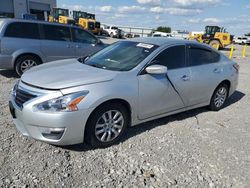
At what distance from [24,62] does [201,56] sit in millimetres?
5020

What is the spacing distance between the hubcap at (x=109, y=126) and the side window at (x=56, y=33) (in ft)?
16.3

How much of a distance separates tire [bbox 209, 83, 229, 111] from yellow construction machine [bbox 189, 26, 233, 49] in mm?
19900

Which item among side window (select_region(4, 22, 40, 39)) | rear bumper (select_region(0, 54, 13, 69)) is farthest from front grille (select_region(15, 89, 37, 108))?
side window (select_region(4, 22, 40, 39))

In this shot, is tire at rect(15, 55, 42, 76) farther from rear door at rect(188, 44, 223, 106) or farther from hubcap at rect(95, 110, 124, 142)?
rear door at rect(188, 44, 223, 106)

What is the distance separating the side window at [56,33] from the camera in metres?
7.43

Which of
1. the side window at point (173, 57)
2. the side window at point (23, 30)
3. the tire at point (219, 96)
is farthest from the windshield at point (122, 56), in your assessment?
the side window at point (23, 30)

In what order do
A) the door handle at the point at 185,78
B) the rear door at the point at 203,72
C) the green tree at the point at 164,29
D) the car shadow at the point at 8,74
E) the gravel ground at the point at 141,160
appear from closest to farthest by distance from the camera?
the gravel ground at the point at 141,160 → the door handle at the point at 185,78 → the rear door at the point at 203,72 → the car shadow at the point at 8,74 → the green tree at the point at 164,29

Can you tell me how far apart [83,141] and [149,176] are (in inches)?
39.6

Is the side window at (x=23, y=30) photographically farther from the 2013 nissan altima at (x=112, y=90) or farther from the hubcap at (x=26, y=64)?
the 2013 nissan altima at (x=112, y=90)

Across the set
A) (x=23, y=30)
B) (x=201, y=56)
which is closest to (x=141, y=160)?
(x=201, y=56)

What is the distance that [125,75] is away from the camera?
3.49 metres

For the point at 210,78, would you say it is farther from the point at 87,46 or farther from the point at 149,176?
the point at 87,46

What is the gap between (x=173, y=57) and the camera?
4.20 m

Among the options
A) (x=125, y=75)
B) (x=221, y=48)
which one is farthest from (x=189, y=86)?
(x=221, y=48)
